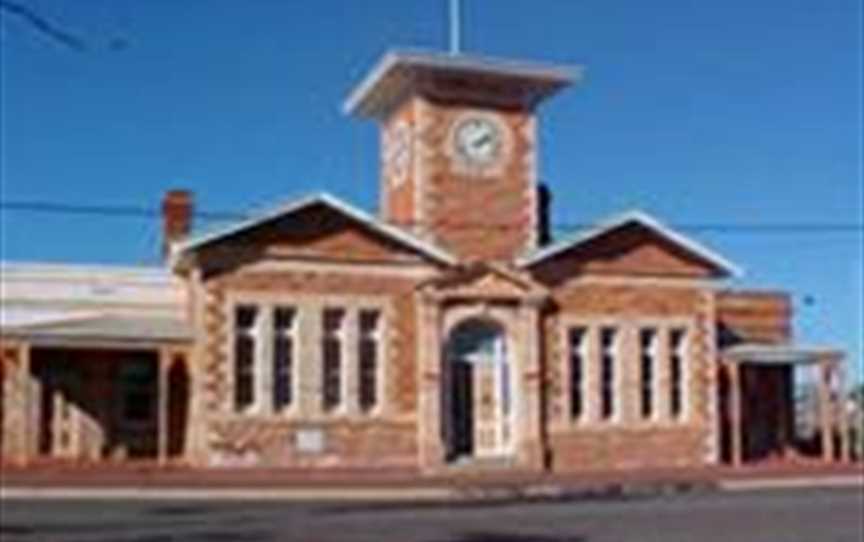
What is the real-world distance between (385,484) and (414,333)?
6.68 meters

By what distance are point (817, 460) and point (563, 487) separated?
463 inches

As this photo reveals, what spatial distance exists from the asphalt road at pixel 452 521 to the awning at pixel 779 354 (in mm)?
13751

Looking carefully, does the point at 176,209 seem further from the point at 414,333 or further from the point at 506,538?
the point at 506,538

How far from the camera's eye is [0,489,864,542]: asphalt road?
1973 centimetres

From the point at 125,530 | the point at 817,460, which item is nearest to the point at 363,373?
the point at 817,460

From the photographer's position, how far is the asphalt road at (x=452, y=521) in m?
19.7

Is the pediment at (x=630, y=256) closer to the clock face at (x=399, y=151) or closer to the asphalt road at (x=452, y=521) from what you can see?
the clock face at (x=399, y=151)

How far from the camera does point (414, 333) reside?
38281 millimetres

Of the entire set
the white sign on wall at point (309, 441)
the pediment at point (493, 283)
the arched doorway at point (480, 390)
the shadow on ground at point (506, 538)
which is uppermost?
the pediment at point (493, 283)

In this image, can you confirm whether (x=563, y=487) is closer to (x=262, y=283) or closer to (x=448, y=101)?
(x=262, y=283)

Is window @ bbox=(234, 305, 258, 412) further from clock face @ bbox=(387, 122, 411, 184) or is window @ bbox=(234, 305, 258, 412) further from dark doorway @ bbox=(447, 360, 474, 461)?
clock face @ bbox=(387, 122, 411, 184)

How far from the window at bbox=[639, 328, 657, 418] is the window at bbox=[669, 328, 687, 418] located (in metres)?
0.42

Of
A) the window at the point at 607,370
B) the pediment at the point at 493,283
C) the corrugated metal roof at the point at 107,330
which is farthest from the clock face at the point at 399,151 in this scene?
the corrugated metal roof at the point at 107,330

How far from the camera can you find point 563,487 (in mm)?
31953
